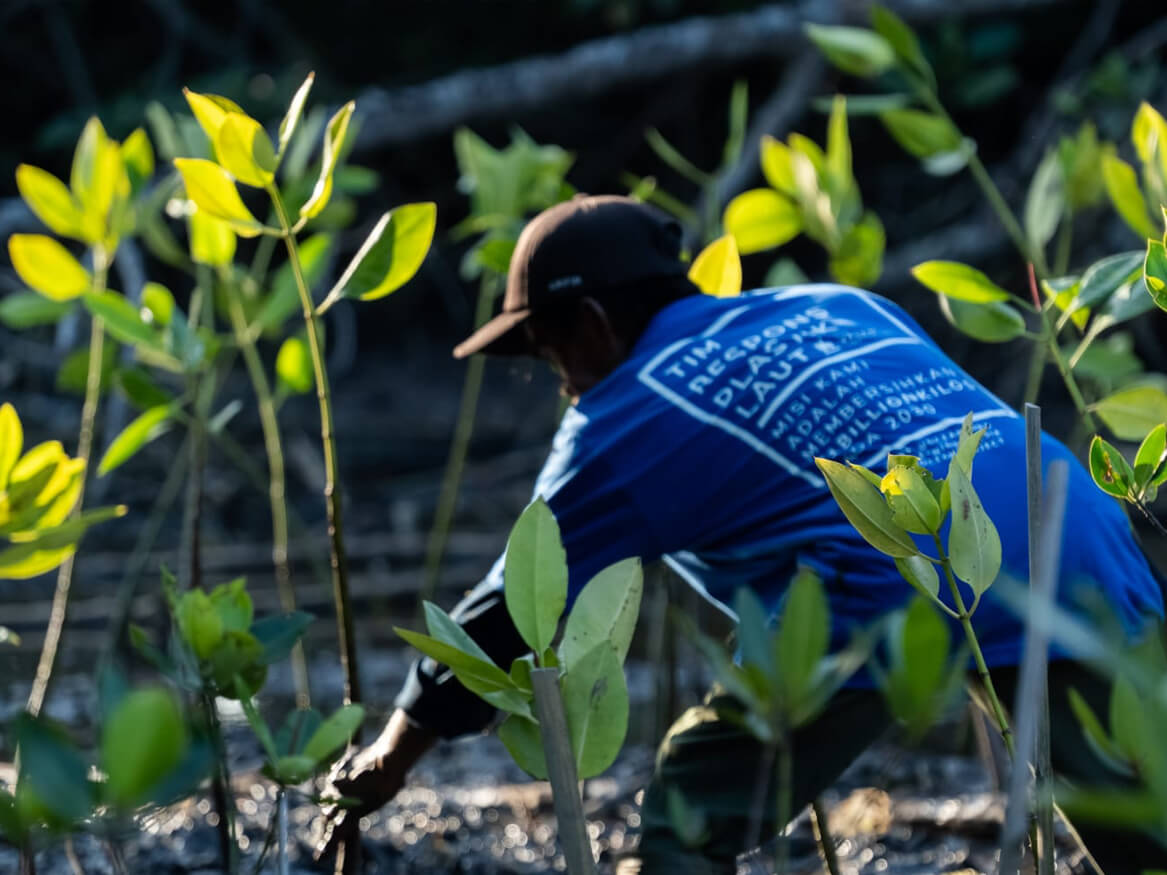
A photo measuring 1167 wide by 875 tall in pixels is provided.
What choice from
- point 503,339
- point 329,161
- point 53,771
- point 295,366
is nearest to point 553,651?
point 53,771

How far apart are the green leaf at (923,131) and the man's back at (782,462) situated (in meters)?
0.40

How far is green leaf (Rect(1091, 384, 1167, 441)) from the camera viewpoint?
3.36 ft

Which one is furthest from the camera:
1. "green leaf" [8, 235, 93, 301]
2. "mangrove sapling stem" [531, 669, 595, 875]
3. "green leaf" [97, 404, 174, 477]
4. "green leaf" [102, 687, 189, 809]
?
"green leaf" [8, 235, 93, 301]

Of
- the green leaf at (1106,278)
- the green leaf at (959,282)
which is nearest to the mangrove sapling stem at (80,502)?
the green leaf at (959,282)

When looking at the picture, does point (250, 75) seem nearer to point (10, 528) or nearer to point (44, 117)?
point (44, 117)

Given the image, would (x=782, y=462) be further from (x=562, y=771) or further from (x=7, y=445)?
(x=7, y=445)

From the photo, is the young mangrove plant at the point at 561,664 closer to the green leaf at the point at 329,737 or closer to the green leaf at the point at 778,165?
→ the green leaf at the point at 329,737

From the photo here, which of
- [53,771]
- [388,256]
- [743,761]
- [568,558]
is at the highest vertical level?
[388,256]

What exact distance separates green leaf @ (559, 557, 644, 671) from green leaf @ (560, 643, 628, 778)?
1.1 inches

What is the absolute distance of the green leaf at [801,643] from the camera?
1.83 feet

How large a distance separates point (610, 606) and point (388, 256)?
380 millimetres

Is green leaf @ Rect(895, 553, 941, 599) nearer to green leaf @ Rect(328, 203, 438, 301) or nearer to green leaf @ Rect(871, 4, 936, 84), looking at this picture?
green leaf @ Rect(328, 203, 438, 301)

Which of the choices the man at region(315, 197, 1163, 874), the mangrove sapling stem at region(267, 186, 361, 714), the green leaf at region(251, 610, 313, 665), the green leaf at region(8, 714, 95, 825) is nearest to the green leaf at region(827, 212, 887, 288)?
the man at region(315, 197, 1163, 874)

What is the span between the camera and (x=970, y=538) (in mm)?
694
